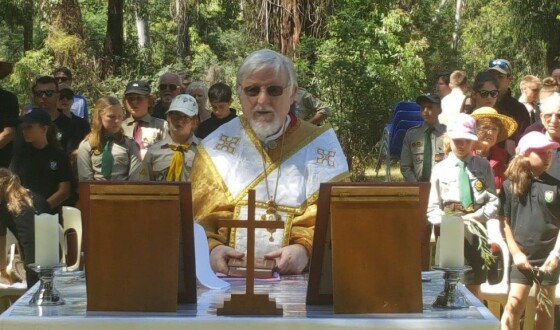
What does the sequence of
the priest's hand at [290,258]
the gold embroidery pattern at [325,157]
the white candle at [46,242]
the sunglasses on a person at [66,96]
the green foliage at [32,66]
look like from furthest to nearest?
the green foliage at [32,66] < the sunglasses on a person at [66,96] < the gold embroidery pattern at [325,157] < the priest's hand at [290,258] < the white candle at [46,242]

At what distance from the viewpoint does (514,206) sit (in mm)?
7742

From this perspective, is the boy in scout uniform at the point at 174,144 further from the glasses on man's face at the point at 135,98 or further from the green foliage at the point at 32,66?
the green foliage at the point at 32,66

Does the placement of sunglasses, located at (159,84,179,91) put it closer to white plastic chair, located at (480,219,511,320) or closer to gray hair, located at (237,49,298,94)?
white plastic chair, located at (480,219,511,320)

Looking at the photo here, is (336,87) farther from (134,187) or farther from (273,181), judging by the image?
(134,187)

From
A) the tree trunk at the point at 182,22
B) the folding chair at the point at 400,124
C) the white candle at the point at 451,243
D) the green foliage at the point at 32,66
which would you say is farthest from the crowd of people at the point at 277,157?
the tree trunk at the point at 182,22

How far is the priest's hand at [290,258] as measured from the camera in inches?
184

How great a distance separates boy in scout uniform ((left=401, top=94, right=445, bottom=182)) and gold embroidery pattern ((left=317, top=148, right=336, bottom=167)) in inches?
178

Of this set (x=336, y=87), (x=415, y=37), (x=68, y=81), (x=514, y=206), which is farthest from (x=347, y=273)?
(x=415, y=37)

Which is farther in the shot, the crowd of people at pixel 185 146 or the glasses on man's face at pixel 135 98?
the glasses on man's face at pixel 135 98

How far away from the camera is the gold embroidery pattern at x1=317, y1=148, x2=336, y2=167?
5.15 m

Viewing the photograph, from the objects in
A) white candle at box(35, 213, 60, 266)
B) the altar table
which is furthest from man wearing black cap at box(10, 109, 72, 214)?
the altar table

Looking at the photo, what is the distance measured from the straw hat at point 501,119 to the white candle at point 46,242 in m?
5.12

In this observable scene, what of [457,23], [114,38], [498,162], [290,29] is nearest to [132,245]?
[498,162]

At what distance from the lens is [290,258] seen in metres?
4.66
